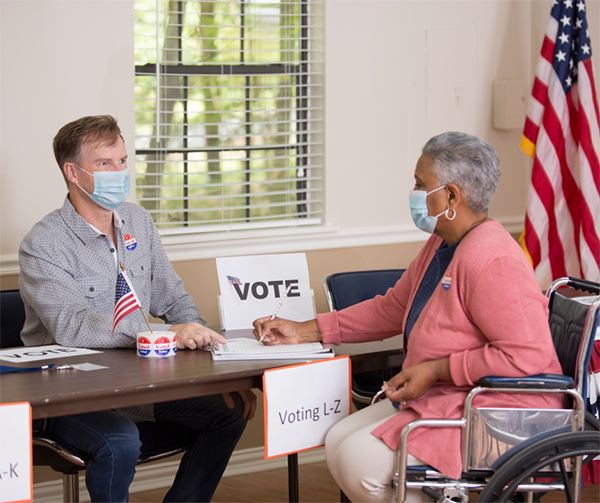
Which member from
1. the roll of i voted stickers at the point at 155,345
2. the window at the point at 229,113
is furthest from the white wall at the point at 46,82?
the roll of i voted stickers at the point at 155,345

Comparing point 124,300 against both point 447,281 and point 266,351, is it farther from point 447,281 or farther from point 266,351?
point 447,281

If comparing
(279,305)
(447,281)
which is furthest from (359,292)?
(447,281)

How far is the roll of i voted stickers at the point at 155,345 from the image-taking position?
199cm

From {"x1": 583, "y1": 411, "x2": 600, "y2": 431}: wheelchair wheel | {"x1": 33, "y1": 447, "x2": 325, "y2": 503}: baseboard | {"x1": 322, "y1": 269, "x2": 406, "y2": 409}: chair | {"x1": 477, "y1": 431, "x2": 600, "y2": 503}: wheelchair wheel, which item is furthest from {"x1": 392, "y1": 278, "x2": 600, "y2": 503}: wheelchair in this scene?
{"x1": 33, "y1": 447, "x2": 325, "y2": 503}: baseboard

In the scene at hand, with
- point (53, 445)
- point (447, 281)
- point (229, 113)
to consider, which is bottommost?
point (53, 445)

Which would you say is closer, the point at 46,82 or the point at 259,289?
the point at 259,289

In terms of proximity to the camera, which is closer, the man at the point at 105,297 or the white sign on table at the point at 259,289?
the man at the point at 105,297

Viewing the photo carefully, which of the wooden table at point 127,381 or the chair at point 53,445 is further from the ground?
the wooden table at point 127,381

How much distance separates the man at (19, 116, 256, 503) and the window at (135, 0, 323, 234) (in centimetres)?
75

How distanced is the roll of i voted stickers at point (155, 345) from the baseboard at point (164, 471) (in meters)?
1.33

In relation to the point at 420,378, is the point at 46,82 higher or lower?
higher

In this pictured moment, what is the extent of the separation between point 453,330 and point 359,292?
3.52 ft

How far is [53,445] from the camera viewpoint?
1941 mm

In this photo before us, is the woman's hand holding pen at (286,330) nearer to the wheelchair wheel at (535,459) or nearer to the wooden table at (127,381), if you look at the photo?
the wooden table at (127,381)
